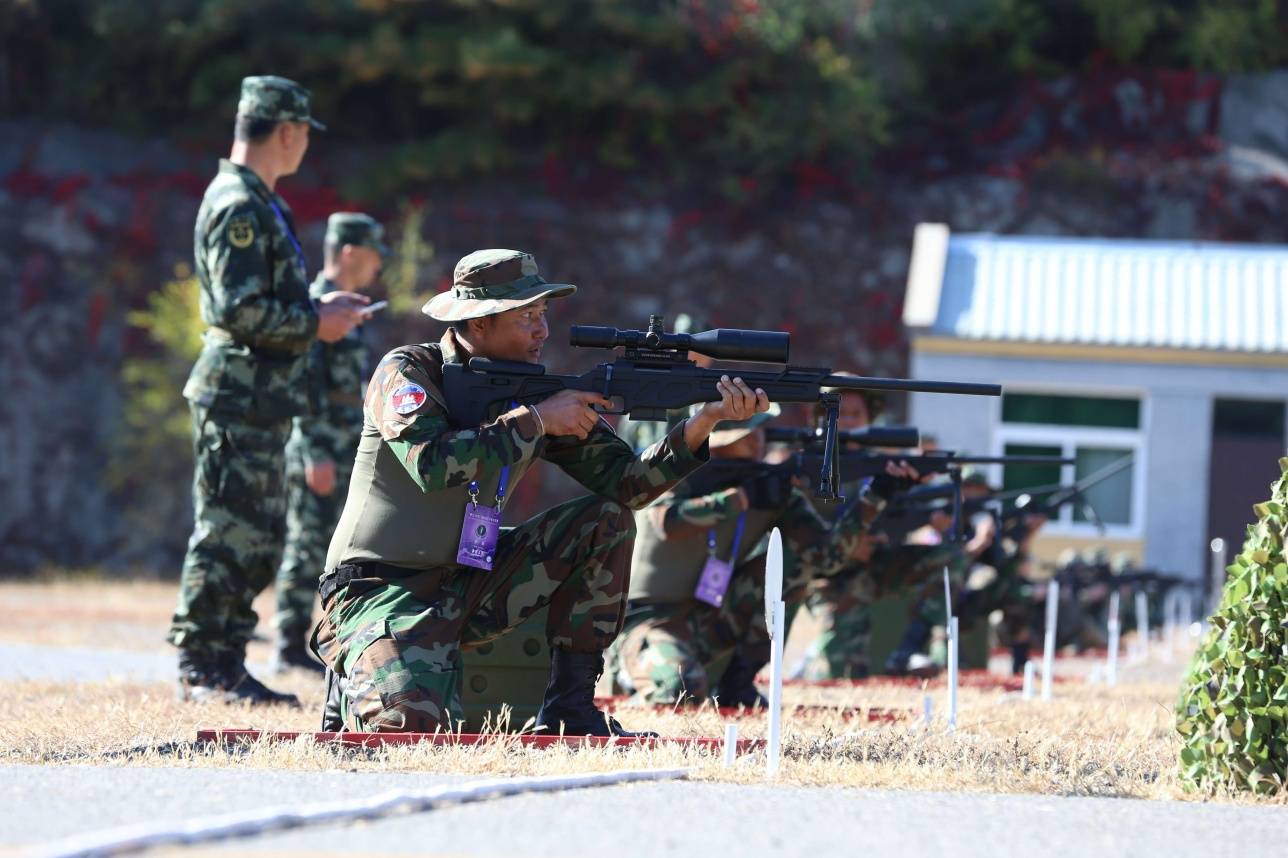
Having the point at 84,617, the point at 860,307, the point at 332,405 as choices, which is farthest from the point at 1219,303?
the point at 332,405

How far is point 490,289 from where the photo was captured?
6.37m

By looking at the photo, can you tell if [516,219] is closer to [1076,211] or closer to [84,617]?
[1076,211]

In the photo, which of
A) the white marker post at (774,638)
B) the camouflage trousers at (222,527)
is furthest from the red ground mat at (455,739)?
the camouflage trousers at (222,527)

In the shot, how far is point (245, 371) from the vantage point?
7.84 m

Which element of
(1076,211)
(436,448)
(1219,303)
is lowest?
(436,448)

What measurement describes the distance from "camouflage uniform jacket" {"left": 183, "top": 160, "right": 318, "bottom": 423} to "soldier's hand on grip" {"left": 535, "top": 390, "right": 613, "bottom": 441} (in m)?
1.96

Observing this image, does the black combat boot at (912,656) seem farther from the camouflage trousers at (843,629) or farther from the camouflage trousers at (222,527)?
the camouflage trousers at (222,527)

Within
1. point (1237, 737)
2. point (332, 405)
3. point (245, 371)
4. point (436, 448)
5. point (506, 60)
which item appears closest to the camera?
point (1237, 737)

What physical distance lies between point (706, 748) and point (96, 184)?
25303mm

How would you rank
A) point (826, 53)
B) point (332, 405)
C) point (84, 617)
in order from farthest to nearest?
point (826, 53) → point (84, 617) → point (332, 405)

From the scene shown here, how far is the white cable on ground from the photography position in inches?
156

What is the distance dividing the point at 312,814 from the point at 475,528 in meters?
2.06

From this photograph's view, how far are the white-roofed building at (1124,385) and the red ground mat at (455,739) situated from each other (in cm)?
1723

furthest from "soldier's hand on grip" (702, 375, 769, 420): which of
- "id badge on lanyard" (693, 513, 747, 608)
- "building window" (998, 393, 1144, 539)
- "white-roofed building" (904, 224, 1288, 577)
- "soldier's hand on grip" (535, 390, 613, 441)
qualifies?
"building window" (998, 393, 1144, 539)
